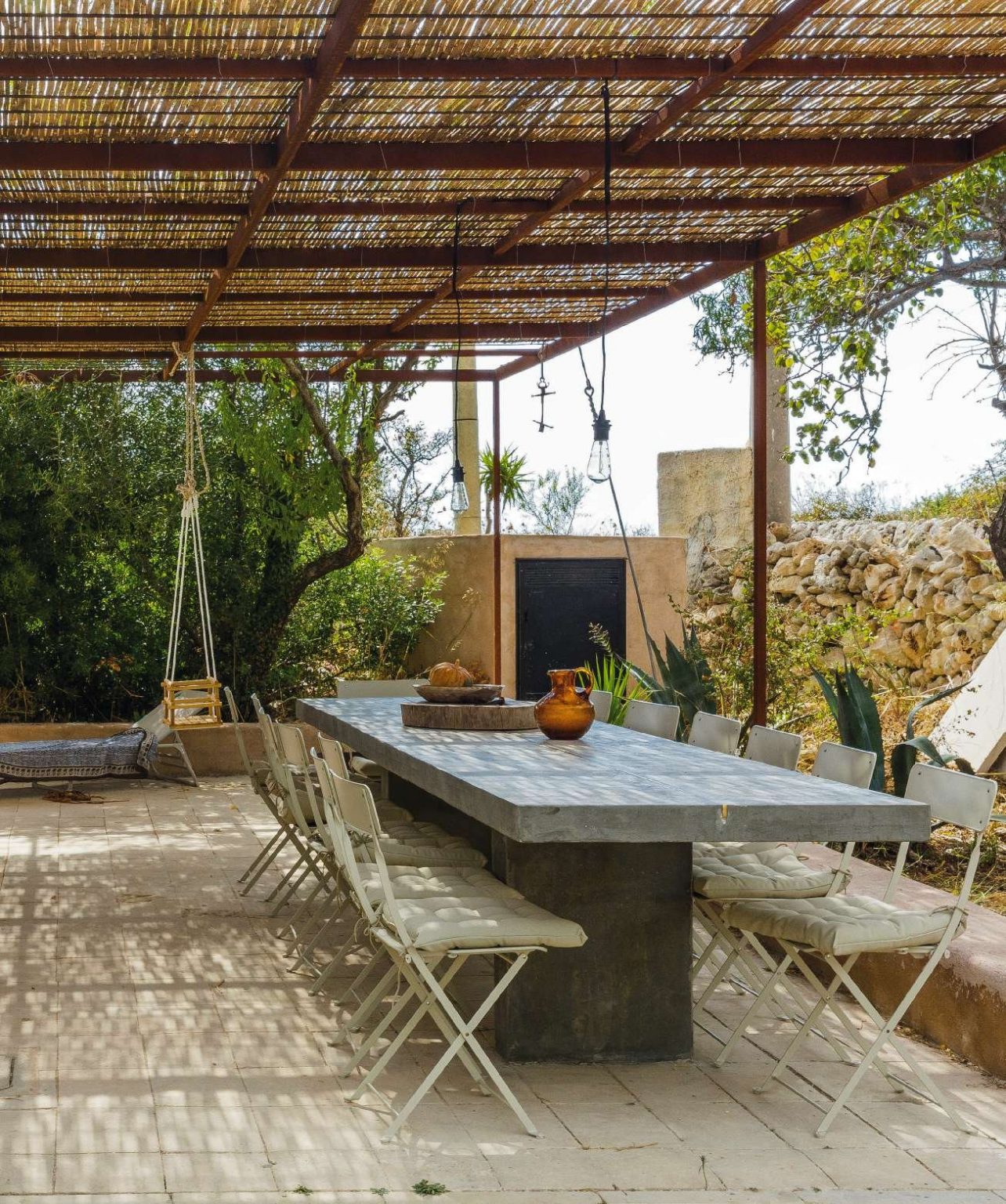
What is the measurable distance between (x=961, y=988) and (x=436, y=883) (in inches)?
61.7

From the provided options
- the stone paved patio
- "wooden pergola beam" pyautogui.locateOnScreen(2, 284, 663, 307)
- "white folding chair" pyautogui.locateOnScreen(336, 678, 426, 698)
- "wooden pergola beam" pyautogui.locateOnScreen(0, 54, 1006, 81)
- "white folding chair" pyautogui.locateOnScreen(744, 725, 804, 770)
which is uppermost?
"wooden pergola beam" pyautogui.locateOnScreen(0, 54, 1006, 81)

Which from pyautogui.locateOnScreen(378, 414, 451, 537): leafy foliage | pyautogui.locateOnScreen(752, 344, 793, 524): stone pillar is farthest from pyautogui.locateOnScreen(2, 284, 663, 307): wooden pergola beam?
pyautogui.locateOnScreen(378, 414, 451, 537): leafy foliage

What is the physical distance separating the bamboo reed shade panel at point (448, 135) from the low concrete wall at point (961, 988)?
2.74 metres

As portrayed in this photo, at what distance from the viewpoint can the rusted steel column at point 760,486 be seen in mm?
6742

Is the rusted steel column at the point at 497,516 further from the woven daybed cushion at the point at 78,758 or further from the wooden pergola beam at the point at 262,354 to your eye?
the woven daybed cushion at the point at 78,758

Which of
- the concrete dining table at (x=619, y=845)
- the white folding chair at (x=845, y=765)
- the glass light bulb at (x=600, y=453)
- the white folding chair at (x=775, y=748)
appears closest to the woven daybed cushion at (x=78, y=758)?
the glass light bulb at (x=600, y=453)

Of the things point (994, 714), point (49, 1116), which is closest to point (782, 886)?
point (49, 1116)

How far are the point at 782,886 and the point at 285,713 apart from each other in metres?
7.78

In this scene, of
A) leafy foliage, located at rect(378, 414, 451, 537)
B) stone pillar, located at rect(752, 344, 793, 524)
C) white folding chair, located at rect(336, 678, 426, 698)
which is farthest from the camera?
leafy foliage, located at rect(378, 414, 451, 537)

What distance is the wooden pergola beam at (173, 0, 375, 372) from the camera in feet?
13.3

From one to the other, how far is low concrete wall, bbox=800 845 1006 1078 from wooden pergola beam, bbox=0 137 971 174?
271 cm

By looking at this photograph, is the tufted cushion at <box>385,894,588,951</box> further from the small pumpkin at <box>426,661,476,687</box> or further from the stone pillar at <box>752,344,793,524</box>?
the stone pillar at <box>752,344,793,524</box>

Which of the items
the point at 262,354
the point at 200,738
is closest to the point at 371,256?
the point at 262,354

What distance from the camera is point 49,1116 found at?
145 inches
